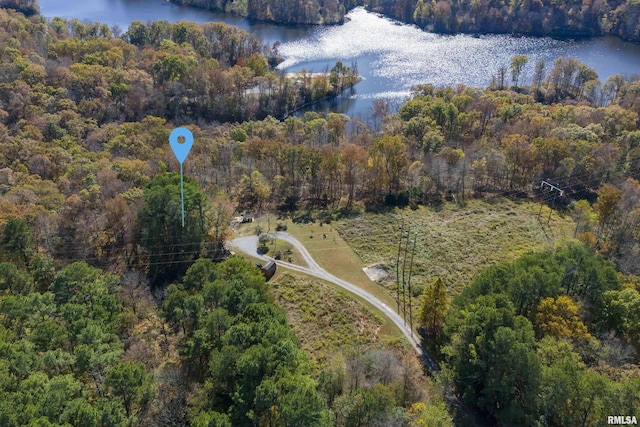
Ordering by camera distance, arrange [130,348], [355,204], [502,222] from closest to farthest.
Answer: [130,348] → [502,222] → [355,204]

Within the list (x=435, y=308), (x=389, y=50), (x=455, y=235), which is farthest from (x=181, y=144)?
(x=389, y=50)

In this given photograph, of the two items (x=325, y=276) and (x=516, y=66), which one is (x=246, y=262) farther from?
(x=516, y=66)

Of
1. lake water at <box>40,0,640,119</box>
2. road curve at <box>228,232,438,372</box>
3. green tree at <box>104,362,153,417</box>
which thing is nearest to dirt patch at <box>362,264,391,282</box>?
road curve at <box>228,232,438,372</box>

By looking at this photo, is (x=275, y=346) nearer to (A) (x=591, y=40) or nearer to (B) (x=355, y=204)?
(B) (x=355, y=204)

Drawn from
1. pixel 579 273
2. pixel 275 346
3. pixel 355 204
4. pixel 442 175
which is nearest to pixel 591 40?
pixel 442 175

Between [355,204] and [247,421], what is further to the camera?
[355,204]

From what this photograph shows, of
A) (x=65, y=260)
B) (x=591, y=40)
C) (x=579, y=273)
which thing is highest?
(x=591, y=40)

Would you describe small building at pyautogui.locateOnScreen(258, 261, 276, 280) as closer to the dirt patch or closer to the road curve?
the road curve
